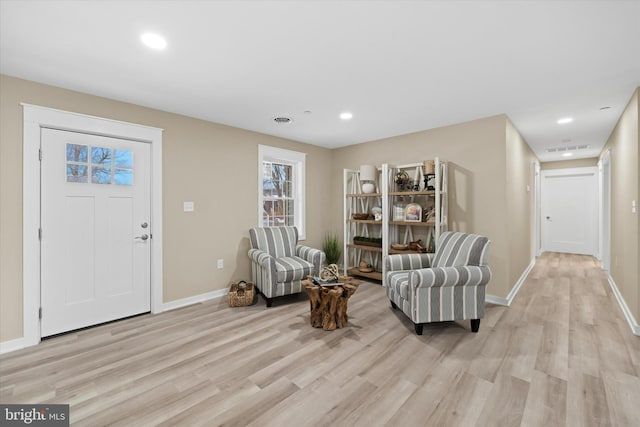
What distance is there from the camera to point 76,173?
285 centimetres

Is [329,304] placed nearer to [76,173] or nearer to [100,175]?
[100,175]

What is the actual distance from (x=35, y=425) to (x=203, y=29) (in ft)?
8.58

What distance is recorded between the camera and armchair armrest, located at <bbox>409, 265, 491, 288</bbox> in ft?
8.75

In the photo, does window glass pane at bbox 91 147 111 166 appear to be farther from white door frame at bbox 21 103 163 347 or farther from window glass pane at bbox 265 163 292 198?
window glass pane at bbox 265 163 292 198

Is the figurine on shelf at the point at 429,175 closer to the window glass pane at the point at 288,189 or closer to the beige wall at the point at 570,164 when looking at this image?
the window glass pane at the point at 288,189

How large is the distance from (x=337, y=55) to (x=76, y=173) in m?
2.71

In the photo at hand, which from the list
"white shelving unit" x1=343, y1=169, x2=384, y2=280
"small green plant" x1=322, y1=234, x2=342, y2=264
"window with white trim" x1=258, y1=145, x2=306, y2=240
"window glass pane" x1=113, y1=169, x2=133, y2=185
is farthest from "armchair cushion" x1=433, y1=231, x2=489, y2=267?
"window glass pane" x1=113, y1=169, x2=133, y2=185

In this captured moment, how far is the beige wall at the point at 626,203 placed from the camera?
2863 mm

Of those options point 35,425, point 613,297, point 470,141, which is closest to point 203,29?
point 35,425

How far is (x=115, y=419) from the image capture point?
66.6 inches

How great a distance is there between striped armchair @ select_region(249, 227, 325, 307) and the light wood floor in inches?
15.2

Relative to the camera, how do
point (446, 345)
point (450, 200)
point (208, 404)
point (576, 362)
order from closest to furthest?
1. point (208, 404)
2. point (576, 362)
3. point (446, 345)
4. point (450, 200)

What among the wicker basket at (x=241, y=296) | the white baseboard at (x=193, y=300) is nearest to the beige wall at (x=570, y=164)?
the wicker basket at (x=241, y=296)

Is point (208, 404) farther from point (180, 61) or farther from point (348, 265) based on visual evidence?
point (348, 265)
